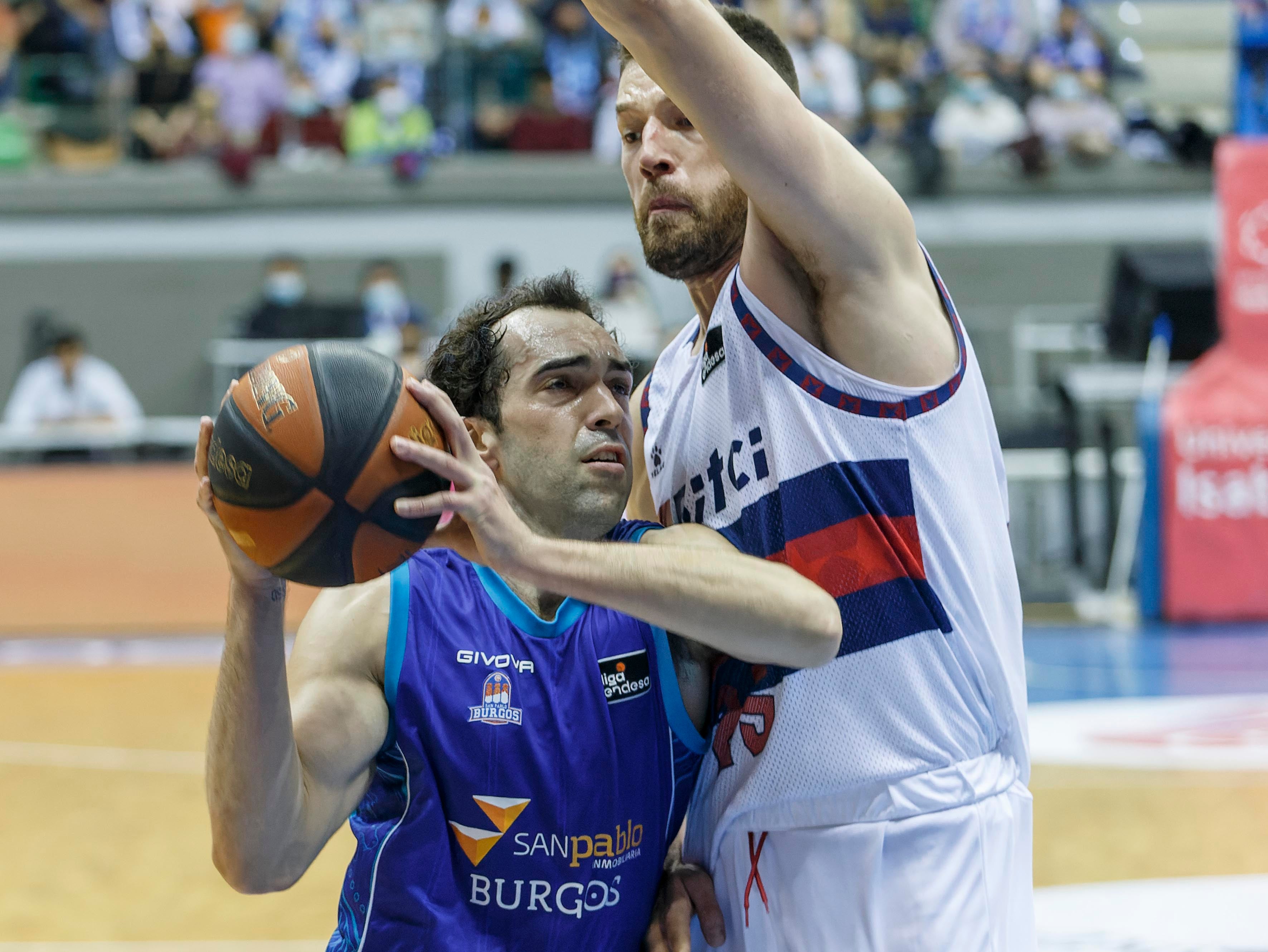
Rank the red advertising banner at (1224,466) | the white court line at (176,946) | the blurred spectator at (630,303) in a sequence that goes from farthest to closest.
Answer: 1. the blurred spectator at (630,303)
2. the red advertising banner at (1224,466)
3. the white court line at (176,946)

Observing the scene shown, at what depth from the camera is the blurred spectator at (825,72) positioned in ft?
54.7

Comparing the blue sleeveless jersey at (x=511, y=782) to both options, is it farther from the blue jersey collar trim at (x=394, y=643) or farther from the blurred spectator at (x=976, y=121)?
the blurred spectator at (x=976, y=121)

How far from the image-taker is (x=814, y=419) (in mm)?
2490

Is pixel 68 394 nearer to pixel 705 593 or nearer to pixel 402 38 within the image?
pixel 402 38

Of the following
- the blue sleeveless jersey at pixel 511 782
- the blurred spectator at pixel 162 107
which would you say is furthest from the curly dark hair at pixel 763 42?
the blurred spectator at pixel 162 107

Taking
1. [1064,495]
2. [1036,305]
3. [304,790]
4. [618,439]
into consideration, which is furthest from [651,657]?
[1036,305]

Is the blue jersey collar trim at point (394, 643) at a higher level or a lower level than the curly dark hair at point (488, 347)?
lower

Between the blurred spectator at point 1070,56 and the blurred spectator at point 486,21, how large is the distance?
6582mm

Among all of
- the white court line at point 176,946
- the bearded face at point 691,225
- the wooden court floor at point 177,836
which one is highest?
the bearded face at point 691,225

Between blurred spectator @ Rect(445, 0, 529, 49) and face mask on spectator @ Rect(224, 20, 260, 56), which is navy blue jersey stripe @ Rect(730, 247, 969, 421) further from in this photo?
face mask on spectator @ Rect(224, 20, 260, 56)

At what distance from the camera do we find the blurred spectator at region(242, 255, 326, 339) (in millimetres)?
14828

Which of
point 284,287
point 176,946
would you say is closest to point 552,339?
point 176,946

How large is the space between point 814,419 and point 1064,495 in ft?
31.7

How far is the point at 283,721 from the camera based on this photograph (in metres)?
2.32
